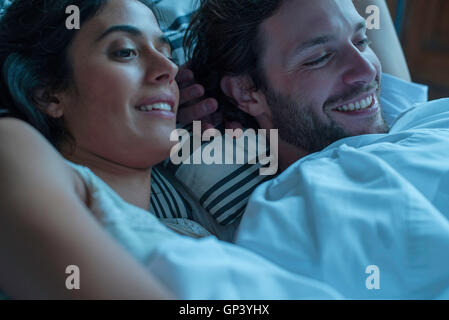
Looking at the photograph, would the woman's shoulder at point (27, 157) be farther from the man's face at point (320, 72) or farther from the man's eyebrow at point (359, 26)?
the man's eyebrow at point (359, 26)

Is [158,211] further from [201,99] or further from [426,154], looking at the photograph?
[426,154]

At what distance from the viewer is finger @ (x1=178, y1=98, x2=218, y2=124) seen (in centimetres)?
113

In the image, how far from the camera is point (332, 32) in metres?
1.07

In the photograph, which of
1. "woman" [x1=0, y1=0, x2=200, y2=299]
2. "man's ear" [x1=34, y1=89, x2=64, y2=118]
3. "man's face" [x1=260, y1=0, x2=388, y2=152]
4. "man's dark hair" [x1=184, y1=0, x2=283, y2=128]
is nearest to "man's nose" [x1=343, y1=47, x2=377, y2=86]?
"man's face" [x1=260, y1=0, x2=388, y2=152]

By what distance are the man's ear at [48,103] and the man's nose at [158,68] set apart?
0.20m

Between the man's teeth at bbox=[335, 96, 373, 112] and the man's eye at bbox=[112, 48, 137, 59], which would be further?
the man's teeth at bbox=[335, 96, 373, 112]

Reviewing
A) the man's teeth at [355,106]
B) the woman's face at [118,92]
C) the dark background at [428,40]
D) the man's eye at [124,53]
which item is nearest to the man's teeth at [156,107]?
the woman's face at [118,92]

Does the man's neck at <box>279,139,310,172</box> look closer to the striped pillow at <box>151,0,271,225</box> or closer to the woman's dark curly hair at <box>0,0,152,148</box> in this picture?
the striped pillow at <box>151,0,271,225</box>

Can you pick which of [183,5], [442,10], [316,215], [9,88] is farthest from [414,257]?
[442,10]

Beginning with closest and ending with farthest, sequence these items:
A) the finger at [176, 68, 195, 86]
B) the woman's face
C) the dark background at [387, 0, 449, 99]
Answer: the woman's face
the finger at [176, 68, 195, 86]
the dark background at [387, 0, 449, 99]

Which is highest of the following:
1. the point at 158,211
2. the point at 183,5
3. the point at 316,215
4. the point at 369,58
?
the point at 183,5

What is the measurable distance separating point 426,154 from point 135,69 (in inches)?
25.5

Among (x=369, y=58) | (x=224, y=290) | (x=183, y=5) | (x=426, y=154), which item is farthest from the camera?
(x=183, y=5)

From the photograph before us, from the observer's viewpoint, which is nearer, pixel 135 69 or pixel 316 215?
pixel 316 215
